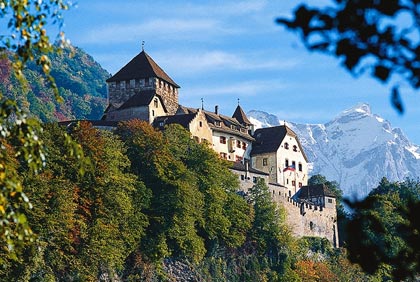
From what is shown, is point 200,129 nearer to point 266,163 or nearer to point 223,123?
point 223,123

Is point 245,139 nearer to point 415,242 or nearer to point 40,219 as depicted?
point 40,219

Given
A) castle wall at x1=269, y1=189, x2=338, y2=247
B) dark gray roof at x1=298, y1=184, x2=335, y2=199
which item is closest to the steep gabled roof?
castle wall at x1=269, y1=189, x2=338, y2=247

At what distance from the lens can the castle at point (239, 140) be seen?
283ft

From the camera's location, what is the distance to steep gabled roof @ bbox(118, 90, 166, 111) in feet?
280

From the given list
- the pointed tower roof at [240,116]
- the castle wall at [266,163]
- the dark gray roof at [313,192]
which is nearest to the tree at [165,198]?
the castle wall at [266,163]

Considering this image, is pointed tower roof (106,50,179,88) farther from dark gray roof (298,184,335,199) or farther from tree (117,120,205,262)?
dark gray roof (298,184,335,199)

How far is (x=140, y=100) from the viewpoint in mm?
86000

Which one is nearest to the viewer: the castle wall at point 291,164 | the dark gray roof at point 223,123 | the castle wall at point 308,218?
the castle wall at point 308,218

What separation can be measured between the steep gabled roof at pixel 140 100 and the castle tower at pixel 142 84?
84cm

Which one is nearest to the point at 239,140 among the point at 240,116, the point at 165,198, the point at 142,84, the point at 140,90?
the point at 240,116

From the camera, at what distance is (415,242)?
30.1ft

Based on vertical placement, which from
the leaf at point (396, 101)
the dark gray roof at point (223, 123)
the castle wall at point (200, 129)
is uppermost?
the dark gray roof at point (223, 123)

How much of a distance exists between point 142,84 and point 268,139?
14.6m

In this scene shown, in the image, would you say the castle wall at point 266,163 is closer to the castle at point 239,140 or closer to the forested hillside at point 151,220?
the castle at point 239,140
